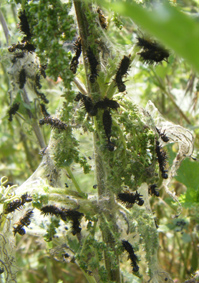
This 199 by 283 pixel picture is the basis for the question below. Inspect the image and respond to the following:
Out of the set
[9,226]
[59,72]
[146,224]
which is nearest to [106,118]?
[59,72]

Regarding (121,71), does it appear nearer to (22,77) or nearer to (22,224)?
(22,224)

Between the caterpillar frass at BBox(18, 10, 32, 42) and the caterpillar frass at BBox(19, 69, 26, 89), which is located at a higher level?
the caterpillar frass at BBox(19, 69, 26, 89)

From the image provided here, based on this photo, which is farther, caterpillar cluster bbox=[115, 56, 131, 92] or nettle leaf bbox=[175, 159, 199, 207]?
nettle leaf bbox=[175, 159, 199, 207]

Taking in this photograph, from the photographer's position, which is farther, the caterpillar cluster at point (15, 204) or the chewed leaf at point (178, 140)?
the chewed leaf at point (178, 140)

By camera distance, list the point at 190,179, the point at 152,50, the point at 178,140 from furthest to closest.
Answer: the point at 190,179
the point at 178,140
the point at 152,50

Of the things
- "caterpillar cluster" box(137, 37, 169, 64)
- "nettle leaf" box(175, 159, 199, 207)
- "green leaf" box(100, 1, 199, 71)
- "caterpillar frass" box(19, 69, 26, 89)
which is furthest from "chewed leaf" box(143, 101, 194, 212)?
"green leaf" box(100, 1, 199, 71)

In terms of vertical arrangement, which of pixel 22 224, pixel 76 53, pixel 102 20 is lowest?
pixel 22 224

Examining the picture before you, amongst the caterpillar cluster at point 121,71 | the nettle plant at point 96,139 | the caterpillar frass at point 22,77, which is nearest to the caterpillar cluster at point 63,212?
the nettle plant at point 96,139

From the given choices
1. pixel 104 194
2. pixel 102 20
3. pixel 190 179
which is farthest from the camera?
pixel 190 179

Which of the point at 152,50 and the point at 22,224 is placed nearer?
the point at 152,50

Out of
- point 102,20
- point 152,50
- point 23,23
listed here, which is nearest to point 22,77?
point 23,23

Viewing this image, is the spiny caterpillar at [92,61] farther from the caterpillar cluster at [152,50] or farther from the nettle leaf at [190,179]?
the nettle leaf at [190,179]

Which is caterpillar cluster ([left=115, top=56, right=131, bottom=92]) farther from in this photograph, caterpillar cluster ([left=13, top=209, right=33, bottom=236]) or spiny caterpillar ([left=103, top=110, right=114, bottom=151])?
caterpillar cluster ([left=13, top=209, right=33, bottom=236])
